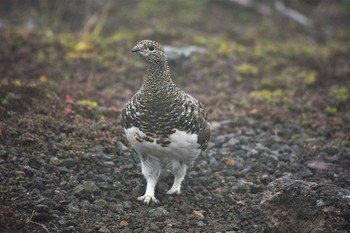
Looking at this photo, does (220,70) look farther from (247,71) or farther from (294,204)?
(294,204)

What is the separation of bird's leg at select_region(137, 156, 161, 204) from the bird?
0.01 metres

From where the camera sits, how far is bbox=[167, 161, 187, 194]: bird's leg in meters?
6.48

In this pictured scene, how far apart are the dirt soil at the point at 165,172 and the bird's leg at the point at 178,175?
0.48 feet

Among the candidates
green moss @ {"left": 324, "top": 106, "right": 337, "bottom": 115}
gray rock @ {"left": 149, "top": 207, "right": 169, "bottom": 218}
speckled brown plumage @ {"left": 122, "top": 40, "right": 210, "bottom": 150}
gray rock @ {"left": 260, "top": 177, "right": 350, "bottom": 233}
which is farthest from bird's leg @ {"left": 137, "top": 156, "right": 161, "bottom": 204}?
green moss @ {"left": 324, "top": 106, "right": 337, "bottom": 115}

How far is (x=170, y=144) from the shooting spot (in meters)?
5.95

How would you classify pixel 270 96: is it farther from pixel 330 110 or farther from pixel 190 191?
pixel 190 191

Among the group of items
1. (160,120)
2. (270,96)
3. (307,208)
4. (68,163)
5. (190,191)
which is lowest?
(190,191)

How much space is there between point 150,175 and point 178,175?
0.41 m

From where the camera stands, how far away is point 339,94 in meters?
11.4

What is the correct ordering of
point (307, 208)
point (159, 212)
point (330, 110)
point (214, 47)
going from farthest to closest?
point (214, 47), point (330, 110), point (159, 212), point (307, 208)

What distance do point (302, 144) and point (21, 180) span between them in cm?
522

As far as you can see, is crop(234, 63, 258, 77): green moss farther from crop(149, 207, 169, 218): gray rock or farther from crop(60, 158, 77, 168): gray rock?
crop(149, 207, 169, 218): gray rock

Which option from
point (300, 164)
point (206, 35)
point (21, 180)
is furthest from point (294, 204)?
point (206, 35)

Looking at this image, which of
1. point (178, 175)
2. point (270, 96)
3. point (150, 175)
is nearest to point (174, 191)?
point (178, 175)
